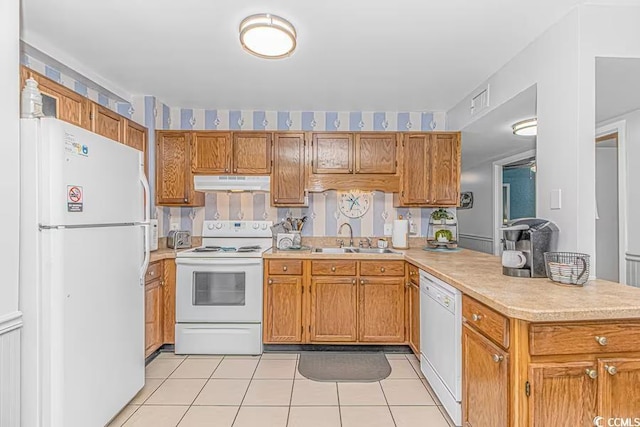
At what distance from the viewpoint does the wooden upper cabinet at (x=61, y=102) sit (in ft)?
7.56

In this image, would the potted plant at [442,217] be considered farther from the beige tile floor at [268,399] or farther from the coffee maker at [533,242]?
the coffee maker at [533,242]

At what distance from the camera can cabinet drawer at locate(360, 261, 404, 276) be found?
3.25 m

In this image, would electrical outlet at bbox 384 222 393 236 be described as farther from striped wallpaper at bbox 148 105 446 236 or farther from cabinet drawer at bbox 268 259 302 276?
cabinet drawer at bbox 268 259 302 276

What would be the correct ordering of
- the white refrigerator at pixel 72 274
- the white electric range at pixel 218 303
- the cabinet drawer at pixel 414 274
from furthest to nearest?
1. the white electric range at pixel 218 303
2. the cabinet drawer at pixel 414 274
3. the white refrigerator at pixel 72 274

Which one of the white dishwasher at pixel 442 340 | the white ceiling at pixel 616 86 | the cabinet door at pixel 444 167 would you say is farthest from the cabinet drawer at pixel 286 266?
the white ceiling at pixel 616 86

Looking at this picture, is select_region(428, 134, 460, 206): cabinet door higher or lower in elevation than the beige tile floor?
higher

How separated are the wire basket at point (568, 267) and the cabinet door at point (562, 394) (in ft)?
1.63

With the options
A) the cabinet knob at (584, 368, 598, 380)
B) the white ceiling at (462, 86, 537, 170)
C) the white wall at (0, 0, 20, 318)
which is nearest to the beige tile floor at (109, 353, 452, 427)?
the cabinet knob at (584, 368, 598, 380)

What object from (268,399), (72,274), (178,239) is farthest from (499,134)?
(72,274)

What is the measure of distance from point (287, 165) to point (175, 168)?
1142 mm

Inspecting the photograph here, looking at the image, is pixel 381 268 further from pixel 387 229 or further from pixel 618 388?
pixel 618 388

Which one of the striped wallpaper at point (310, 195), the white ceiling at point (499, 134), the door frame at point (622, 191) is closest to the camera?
the white ceiling at point (499, 134)

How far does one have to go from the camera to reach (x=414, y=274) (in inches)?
120

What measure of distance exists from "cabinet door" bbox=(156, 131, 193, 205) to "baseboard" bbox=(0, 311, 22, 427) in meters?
2.12
